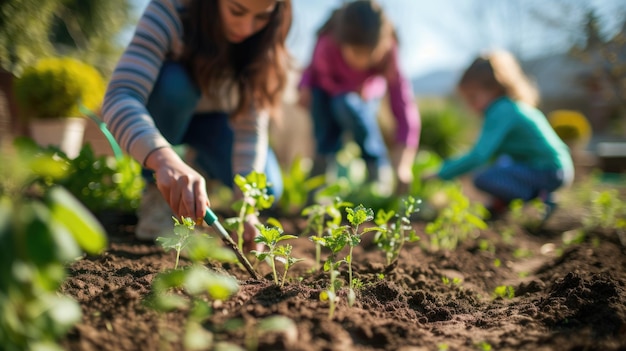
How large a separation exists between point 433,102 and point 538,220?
16.0 ft

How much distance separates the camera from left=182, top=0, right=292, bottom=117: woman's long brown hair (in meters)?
1.94

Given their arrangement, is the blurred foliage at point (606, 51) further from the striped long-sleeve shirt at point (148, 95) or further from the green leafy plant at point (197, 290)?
the green leafy plant at point (197, 290)

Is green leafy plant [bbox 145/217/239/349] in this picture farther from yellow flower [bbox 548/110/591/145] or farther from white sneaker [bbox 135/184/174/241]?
yellow flower [bbox 548/110/591/145]

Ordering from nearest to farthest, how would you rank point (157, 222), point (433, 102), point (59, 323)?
point (59, 323) < point (157, 222) < point (433, 102)

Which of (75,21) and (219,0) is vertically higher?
(75,21)

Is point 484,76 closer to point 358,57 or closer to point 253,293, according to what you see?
point 358,57

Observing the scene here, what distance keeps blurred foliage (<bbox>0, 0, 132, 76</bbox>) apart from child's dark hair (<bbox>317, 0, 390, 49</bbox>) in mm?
1744

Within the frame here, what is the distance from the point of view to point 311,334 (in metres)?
0.98

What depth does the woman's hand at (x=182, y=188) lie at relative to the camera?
1218mm

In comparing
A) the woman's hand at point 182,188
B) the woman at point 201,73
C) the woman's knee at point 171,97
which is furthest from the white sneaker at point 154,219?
the woman's hand at point 182,188

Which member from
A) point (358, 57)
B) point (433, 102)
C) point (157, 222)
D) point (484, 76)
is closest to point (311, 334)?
point (157, 222)

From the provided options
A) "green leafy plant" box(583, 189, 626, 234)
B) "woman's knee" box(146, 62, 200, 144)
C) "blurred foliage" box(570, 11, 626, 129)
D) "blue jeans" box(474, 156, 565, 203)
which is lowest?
"green leafy plant" box(583, 189, 626, 234)

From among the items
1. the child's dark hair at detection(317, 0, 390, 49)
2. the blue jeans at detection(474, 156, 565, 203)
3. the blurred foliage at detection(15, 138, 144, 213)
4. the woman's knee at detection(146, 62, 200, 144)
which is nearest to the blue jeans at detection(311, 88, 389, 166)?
the child's dark hair at detection(317, 0, 390, 49)

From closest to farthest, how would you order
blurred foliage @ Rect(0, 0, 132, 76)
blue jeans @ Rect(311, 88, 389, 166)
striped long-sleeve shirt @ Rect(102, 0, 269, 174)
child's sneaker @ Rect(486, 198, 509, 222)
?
striped long-sleeve shirt @ Rect(102, 0, 269, 174), blurred foliage @ Rect(0, 0, 132, 76), child's sneaker @ Rect(486, 198, 509, 222), blue jeans @ Rect(311, 88, 389, 166)
